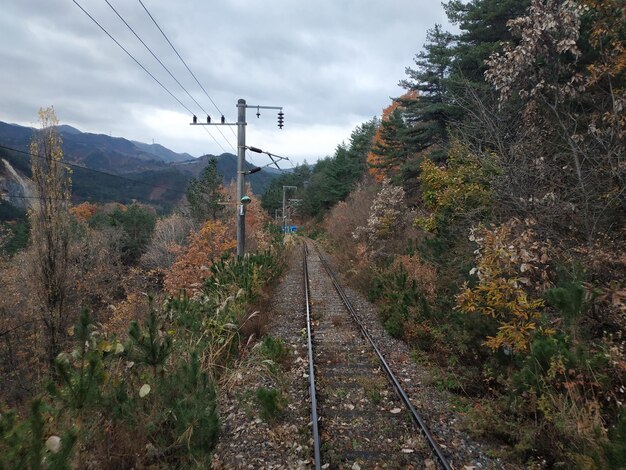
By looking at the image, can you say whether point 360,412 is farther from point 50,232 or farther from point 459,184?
point 50,232

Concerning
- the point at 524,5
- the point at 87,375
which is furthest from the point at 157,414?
the point at 524,5

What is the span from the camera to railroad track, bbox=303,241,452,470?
170 inches

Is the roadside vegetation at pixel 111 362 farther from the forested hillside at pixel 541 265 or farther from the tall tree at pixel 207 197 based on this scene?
the tall tree at pixel 207 197

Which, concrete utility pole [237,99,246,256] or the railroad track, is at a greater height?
concrete utility pole [237,99,246,256]

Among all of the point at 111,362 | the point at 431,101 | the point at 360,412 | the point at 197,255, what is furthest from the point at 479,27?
the point at 197,255

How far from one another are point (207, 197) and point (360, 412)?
105 ft

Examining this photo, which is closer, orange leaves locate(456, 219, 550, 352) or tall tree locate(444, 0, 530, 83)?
orange leaves locate(456, 219, 550, 352)

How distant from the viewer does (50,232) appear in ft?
35.4

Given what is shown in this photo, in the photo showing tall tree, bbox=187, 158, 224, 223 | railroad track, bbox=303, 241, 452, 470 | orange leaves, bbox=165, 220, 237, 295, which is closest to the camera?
railroad track, bbox=303, 241, 452, 470

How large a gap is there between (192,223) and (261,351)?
86.9 ft

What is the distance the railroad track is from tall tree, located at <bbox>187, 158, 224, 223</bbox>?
26.6 metres

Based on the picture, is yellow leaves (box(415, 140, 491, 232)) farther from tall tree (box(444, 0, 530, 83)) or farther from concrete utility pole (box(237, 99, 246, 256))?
concrete utility pole (box(237, 99, 246, 256))

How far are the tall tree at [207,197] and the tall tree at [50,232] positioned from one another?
21607 mm

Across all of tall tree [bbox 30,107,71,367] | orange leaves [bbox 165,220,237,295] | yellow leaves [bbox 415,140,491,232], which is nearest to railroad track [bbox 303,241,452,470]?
yellow leaves [bbox 415,140,491,232]
